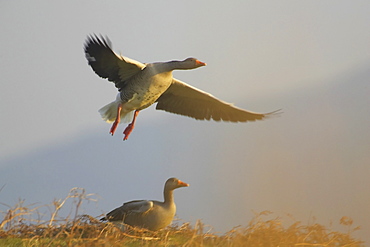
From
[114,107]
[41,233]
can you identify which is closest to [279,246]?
[41,233]

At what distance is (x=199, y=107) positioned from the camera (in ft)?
20.1

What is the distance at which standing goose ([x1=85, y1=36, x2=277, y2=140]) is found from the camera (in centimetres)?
491

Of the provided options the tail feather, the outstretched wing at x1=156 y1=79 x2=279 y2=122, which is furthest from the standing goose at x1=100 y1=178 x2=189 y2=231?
the outstretched wing at x1=156 y1=79 x2=279 y2=122

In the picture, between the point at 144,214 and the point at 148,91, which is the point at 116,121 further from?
the point at 144,214

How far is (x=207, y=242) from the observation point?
3.84 meters

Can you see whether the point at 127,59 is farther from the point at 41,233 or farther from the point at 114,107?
the point at 41,233

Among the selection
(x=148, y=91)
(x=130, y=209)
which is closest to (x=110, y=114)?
(x=148, y=91)

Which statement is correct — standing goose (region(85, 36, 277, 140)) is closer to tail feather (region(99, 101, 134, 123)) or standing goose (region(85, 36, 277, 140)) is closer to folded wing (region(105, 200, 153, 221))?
tail feather (region(99, 101, 134, 123))

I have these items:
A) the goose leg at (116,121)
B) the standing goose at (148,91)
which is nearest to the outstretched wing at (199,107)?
the standing goose at (148,91)

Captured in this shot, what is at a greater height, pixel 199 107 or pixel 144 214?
pixel 199 107

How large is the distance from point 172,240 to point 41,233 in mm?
1124

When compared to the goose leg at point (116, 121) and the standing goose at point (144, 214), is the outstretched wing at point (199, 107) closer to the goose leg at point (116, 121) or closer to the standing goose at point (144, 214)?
the goose leg at point (116, 121)

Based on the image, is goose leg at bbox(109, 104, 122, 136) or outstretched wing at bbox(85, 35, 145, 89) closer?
outstretched wing at bbox(85, 35, 145, 89)

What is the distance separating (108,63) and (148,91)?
0.50 meters
